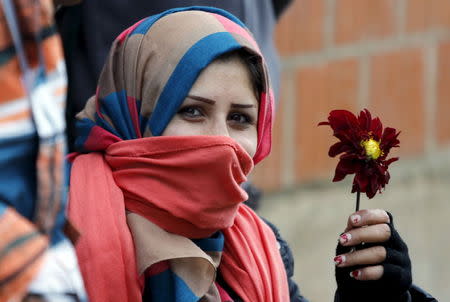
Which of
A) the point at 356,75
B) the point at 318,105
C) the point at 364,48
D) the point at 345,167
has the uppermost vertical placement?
the point at 345,167

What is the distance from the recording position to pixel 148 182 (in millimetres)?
1935

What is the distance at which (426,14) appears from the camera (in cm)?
598

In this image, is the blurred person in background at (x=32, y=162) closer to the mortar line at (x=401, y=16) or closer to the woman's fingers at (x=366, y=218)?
the woman's fingers at (x=366, y=218)

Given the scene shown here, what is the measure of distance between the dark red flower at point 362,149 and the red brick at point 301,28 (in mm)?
3208

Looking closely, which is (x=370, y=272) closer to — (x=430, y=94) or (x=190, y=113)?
(x=190, y=113)

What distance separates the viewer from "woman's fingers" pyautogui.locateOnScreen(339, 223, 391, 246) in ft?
6.75

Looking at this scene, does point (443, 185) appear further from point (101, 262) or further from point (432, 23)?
point (101, 262)

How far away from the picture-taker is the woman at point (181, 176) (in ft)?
6.11

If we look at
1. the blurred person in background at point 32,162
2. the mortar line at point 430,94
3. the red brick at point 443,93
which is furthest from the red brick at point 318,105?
the blurred person in background at point 32,162

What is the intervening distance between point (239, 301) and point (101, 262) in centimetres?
36

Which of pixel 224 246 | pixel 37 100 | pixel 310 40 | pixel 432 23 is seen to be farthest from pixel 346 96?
pixel 37 100

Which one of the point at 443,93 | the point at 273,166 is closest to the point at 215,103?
the point at 273,166

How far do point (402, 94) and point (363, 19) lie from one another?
0.57 m

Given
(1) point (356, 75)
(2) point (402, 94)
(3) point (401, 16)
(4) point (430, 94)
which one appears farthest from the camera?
(4) point (430, 94)
